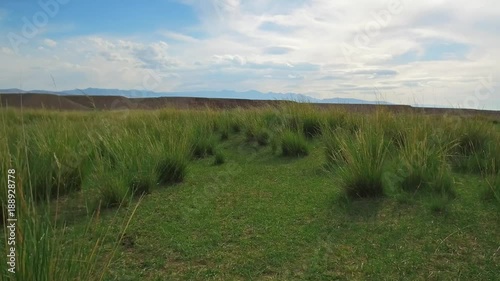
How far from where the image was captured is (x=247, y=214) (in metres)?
3.24

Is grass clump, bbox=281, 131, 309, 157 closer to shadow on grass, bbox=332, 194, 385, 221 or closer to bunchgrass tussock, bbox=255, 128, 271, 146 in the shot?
bunchgrass tussock, bbox=255, 128, 271, 146

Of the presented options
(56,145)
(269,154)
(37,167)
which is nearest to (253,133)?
(269,154)

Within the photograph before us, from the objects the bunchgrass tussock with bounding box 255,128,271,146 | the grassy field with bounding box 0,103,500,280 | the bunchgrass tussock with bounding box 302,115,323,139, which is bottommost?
the grassy field with bounding box 0,103,500,280

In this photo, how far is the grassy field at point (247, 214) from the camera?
2230 mm

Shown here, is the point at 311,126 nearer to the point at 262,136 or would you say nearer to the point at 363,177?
the point at 262,136

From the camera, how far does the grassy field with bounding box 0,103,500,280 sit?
2230 millimetres

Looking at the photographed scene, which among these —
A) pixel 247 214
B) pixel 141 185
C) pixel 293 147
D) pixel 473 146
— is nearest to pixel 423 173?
pixel 247 214

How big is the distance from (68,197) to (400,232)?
8.97ft

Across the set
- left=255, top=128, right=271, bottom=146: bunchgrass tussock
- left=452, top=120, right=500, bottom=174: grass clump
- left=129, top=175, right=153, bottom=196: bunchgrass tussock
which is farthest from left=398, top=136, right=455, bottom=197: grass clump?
left=255, top=128, right=271, bottom=146: bunchgrass tussock

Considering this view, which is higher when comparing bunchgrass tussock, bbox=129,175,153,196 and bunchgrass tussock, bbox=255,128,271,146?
bunchgrass tussock, bbox=255,128,271,146

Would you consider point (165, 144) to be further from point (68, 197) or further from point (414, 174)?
point (414, 174)

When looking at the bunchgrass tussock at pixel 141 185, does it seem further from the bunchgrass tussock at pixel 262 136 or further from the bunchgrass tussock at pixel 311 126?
the bunchgrass tussock at pixel 311 126

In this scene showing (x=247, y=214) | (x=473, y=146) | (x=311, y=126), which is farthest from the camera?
(x=311, y=126)

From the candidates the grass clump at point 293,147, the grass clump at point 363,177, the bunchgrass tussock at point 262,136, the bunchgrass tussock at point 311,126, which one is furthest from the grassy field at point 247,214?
the bunchgrass tussock at point 311,126
